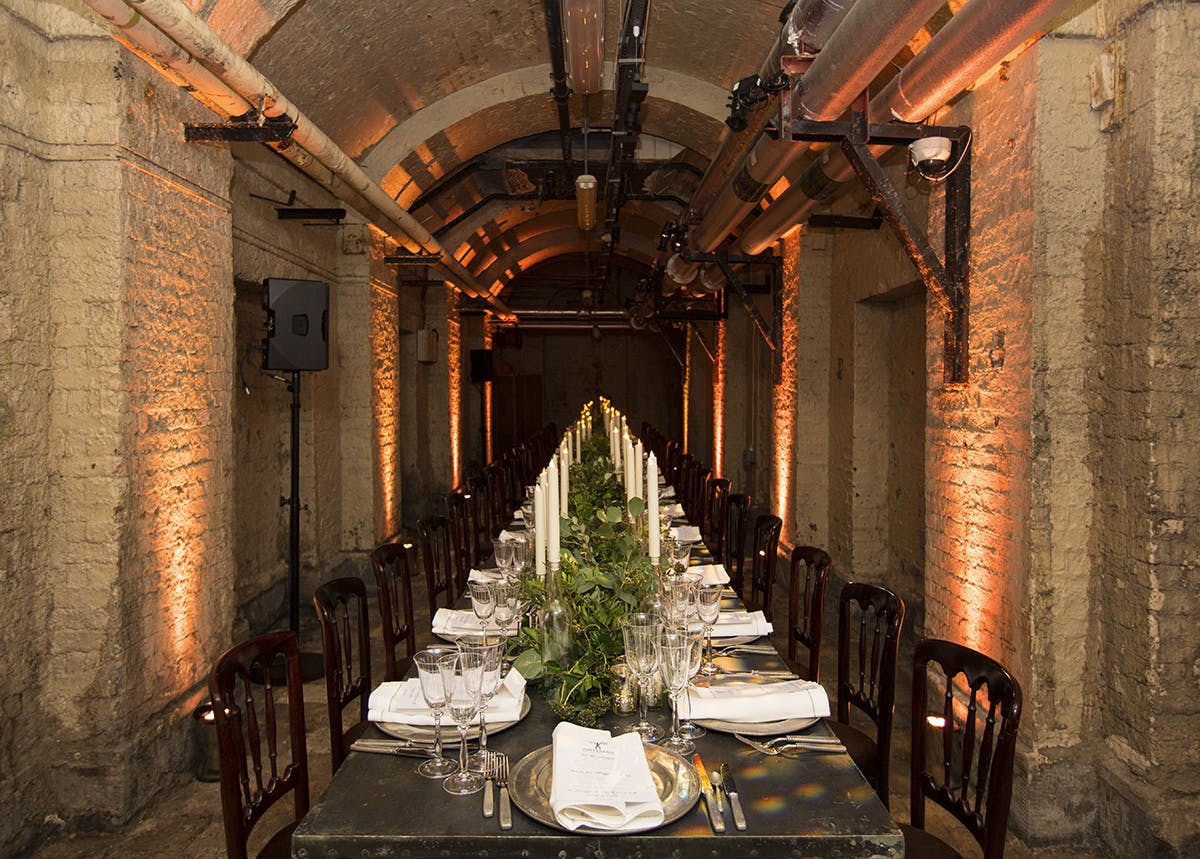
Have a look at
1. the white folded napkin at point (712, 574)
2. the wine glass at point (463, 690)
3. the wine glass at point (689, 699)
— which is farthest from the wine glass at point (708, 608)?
the white folded napkin at point (712, 574)

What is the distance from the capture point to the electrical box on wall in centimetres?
958

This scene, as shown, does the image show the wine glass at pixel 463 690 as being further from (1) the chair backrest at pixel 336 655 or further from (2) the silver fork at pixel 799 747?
(1) the chair backrest at pixel 336 655

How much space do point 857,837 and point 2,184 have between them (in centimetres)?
315

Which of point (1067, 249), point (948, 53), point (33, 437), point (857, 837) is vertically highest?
point (948, 53)

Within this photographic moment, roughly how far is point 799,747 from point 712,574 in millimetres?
1709

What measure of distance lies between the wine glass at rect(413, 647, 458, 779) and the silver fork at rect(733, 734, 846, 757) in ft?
2.25

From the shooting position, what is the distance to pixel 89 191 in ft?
10.2

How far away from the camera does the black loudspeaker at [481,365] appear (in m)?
12.4

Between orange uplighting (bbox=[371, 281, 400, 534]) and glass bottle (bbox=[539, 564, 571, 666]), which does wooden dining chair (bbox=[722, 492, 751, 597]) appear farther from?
orange uplighting (bbox=[371, 281, 400, 534])

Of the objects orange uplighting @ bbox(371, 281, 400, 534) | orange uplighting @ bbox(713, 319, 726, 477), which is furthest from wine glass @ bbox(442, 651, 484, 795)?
orange uplighting @ bbox(713, 319, 726, 477)

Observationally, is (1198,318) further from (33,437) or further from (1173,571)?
(33,437)

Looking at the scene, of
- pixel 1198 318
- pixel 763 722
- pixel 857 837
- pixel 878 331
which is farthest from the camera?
pixel 878 331

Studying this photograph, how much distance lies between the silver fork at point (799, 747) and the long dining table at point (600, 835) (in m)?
0.10

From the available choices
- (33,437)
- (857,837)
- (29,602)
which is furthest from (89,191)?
(857,837)
